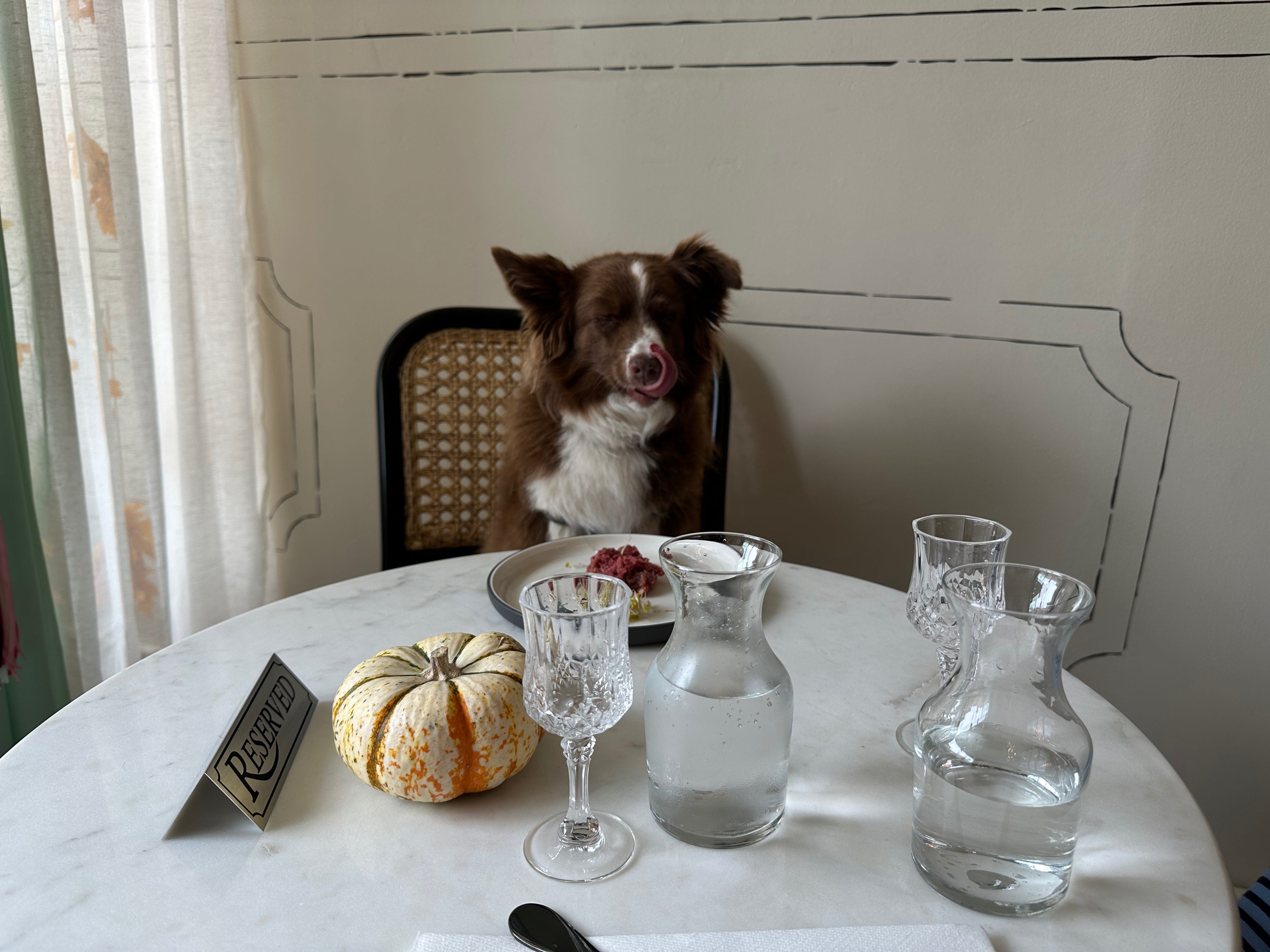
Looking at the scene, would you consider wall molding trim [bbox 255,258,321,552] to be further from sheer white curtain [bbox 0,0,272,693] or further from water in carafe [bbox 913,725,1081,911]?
water in carafe [bbox 913,725,1081,911]

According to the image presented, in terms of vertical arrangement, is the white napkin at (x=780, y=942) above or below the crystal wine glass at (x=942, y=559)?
below

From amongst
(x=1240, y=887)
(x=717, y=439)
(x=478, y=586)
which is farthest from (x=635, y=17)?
(x=1240, y=887)

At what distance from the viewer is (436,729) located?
67 cm

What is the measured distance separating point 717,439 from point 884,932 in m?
1.14

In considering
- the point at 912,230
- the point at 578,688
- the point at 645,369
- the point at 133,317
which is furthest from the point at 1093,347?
the point at 133,317

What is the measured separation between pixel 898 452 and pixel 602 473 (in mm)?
680

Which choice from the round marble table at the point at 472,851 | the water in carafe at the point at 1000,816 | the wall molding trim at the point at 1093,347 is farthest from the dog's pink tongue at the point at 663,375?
the water in carafe at the point at 1000,816

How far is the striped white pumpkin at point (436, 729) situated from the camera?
2.20 feet

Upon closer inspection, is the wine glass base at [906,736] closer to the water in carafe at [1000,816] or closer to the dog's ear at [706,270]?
the water in carafe at [1000,816]

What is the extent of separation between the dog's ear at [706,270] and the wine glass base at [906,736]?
2.61ft

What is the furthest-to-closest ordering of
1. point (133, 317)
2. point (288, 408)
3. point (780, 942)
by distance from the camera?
point (288, 408) < point (133, 317) < point (780, 942)

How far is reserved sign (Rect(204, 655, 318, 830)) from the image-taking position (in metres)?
0.66

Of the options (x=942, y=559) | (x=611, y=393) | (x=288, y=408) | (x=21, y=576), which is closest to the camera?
(x=942, y=559)

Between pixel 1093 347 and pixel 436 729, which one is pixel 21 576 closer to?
pixel 436 729
